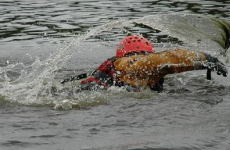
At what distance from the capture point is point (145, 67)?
731cm

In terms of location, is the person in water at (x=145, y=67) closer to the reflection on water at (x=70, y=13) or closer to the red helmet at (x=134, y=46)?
the red helmet at (x=134, y=46)

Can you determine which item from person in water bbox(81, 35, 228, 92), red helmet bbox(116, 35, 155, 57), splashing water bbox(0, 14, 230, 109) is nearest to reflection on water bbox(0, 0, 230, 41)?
splashing water bbox(0, 14, 230, 109)

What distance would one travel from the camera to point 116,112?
6.66m

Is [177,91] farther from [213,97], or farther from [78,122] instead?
[78,122]

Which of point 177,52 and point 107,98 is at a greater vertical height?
point 177,52

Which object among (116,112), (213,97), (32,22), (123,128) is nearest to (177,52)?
Result: (213,97)

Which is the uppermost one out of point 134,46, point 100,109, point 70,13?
point 134,46

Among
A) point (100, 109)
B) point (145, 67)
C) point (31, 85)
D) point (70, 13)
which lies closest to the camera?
point (100, 109)

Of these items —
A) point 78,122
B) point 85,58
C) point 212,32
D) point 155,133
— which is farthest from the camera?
point 85,58

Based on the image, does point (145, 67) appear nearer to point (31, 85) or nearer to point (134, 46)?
point (134, 46)

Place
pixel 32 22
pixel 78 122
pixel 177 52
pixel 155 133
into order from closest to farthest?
pixel 155 133 < pixel 78 122 < pixel 177 52 < pixel 32 22

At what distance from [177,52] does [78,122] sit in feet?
6.16

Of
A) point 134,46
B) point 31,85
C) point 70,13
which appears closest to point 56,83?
point 31,85

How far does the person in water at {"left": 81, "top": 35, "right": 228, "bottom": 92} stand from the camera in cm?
729
